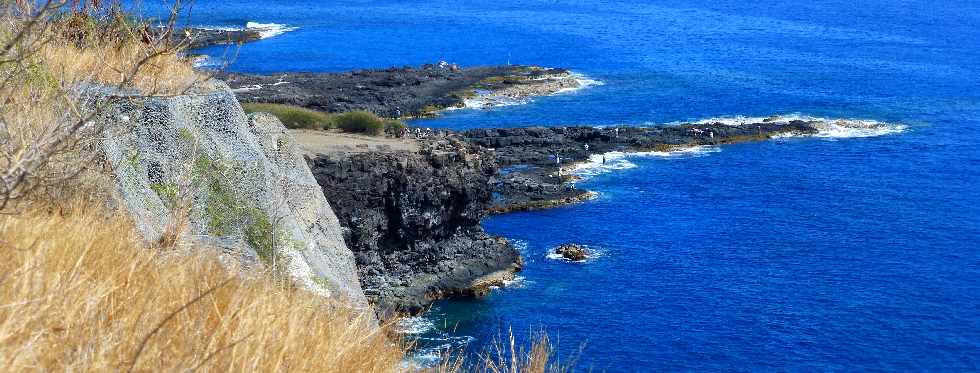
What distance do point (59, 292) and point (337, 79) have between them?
88869 millimetres

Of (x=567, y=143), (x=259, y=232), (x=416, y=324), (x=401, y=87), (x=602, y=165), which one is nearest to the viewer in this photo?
(x=259, y=232)

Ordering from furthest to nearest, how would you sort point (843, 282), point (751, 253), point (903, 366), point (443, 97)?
point (443, 97), point (751, 253), point (843, 282), point (903, 366)

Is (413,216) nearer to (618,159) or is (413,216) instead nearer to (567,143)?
(618,159)

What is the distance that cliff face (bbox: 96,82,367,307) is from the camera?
36.4ft

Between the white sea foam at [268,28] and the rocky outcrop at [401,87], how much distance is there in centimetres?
3142

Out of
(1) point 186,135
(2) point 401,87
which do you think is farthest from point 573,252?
(2) point 401,87

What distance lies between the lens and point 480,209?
177 ft

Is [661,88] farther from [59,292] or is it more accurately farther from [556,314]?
[59,292]

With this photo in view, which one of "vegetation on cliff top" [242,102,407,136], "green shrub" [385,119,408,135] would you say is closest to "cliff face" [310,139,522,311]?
"green shrub" [385,119,408,135]

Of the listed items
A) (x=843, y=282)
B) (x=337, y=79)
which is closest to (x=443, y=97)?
(x=337, y=79)

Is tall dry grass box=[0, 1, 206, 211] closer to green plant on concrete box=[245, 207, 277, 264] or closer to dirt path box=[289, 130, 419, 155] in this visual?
green plant on concrete box=[245, 207, 277, 264]

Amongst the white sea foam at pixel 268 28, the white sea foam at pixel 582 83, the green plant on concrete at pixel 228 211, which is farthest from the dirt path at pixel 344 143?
the white sea foam at pixel 268 28

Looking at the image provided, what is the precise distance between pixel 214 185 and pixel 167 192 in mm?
796

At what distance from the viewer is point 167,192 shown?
12430mm
